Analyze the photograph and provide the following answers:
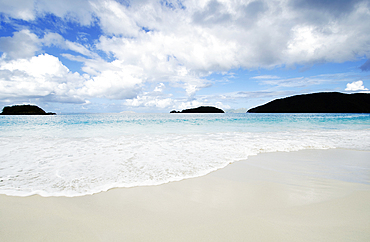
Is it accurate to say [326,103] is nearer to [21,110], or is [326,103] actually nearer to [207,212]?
[207,212]

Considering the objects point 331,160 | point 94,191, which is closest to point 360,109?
point 331,160

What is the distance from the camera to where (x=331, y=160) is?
19.1 feet

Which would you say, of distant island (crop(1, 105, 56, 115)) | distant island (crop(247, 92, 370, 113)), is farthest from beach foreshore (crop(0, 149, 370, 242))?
distant island (crop(1, 105, 56, 115))

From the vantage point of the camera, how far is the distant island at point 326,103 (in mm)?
112812

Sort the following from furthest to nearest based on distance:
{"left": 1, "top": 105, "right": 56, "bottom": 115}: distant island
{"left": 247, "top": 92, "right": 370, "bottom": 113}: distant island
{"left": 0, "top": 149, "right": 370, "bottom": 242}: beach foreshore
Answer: {"left": 1, "top": 105, "right": 56, "bottom": 115}: distant island → {"left": 247, "top": 92, "right": 370, "bottom": 113}: distant island → {"left": 0, "top": 149, "right": 370, "bottom": 242}: beach foreshore

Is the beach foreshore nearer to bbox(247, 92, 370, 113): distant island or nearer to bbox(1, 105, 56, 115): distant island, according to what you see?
bbox(247, 92, 370, 113): distant island

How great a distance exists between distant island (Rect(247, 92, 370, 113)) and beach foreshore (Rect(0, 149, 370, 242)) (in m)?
149

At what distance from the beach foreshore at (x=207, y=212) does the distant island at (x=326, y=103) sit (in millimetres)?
148667

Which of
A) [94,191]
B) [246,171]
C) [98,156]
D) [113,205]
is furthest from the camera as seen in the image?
[98,156]

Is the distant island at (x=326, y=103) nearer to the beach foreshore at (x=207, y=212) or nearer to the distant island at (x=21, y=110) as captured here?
the beach foreshore at (x=207, y=212)

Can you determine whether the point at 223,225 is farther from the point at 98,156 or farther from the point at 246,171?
the point at 98,156

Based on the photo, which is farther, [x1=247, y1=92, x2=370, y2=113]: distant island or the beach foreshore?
[x1=247, y1=92, x2=370, y2=113]: distant island

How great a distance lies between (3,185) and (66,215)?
2375 millimetres

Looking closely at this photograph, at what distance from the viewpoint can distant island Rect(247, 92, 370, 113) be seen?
11281 cm
